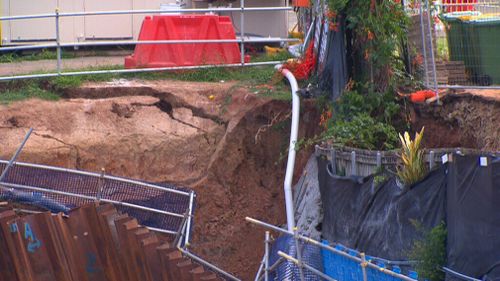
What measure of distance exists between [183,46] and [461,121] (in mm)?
4971

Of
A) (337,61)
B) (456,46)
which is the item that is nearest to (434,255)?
(337,61)

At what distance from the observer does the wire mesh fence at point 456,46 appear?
12633mm

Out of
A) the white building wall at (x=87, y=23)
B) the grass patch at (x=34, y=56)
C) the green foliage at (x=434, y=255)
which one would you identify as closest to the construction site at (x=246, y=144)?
the green foliage at (x=434, y=255)

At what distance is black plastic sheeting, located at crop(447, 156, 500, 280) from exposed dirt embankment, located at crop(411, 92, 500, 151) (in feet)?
9.42

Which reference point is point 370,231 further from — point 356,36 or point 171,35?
point 171,35

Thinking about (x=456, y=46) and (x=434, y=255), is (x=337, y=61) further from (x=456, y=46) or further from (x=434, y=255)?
(x=434, y=255)

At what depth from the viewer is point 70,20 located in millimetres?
17734

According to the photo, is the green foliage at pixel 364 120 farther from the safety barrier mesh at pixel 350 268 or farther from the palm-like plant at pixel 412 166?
the safety barrier mesh at pixel 350 268

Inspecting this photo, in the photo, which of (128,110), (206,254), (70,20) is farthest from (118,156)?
(70,20)

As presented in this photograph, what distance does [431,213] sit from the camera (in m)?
9.25

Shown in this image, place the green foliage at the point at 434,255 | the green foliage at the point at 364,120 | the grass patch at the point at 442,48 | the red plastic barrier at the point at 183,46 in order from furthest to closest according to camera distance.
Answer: the red plastic barrier at the point at 183,46, the grass patch at the point at 442,48, the green foliage at the point at 364,120, the green foliage at the point at 434,255

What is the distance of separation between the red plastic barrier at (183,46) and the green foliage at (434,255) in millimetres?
6884

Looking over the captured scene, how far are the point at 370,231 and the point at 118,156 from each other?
4.20 metres

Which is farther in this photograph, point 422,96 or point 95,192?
point 422,96
